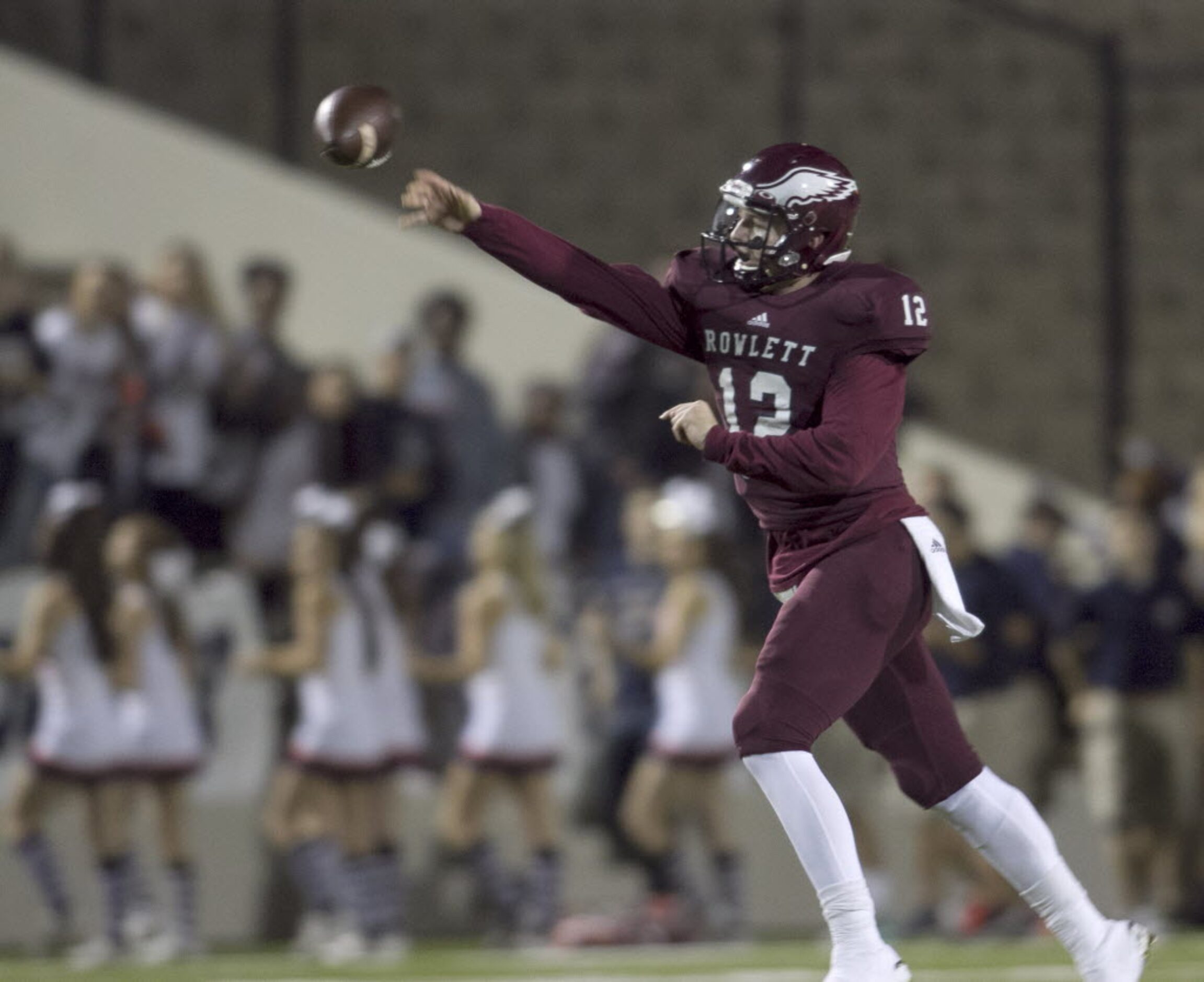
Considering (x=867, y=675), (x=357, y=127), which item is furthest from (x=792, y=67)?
(x=867, y=675)

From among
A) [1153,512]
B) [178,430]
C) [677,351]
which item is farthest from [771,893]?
[677,351]

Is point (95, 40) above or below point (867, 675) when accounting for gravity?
above

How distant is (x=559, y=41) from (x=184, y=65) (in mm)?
1823

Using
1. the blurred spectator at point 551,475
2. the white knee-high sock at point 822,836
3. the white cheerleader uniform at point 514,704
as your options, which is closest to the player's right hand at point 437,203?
the white knee-high sock at point 822,836

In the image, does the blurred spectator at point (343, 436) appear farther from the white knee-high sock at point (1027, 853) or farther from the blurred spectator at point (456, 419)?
the white knee-high sock at point (1027, 853)

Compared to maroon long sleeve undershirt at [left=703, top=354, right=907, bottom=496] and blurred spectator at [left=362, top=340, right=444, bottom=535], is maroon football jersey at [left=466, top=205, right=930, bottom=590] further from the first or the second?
blurred spectator at [left=362, top=340, right=444, bottom=535]

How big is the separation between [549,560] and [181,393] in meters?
1.75

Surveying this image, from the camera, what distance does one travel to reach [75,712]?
9633 mm

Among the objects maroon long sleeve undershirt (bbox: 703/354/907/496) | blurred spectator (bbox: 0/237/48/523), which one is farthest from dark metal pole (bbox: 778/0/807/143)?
maroon long sleeve undershirt (bbox: 703/354/907/496)

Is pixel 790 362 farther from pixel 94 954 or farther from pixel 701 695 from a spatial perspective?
pixel 94 954

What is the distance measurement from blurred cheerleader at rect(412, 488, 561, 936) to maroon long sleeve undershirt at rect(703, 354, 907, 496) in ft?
15.3

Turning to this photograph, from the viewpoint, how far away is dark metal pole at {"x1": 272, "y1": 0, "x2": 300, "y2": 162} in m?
11.8

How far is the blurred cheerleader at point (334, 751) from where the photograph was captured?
9781mm

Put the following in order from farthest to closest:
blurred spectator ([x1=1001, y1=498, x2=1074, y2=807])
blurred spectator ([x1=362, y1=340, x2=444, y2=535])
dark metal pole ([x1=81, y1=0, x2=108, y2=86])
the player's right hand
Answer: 1. dark metal pole ([x1=81, y1=0, x2=108, y2=86])
2. blurred spectator ([x1=1001, y1=498, x2=1074, y2=807])
3. blurred spectator ([x1=362, y1=340, x2=444, y2=535])
4. the player's right hand
